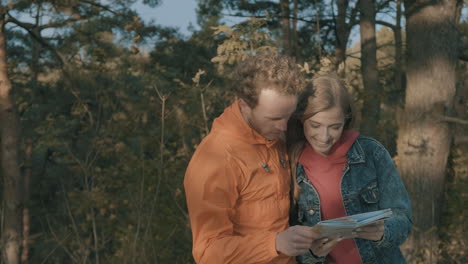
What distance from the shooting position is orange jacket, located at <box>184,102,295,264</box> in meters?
1.77

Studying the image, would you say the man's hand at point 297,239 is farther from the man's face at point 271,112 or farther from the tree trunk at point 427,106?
the tree trunk at point 427,106

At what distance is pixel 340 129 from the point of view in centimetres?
209

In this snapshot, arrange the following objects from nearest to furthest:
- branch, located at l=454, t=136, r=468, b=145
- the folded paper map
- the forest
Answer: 1. the folded paper map
2. the forest
3. branch, located at l=454, t=136, r=468, b=145

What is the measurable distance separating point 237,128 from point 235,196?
0.27 metres

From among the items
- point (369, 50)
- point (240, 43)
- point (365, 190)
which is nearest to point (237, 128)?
point (365, 190)

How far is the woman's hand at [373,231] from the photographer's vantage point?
1.87 m

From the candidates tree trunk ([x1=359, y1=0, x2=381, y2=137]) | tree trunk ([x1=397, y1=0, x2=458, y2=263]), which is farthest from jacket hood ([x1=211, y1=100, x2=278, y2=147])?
tree trunk ([x1=359, y1=0, x2=381, y2=137])

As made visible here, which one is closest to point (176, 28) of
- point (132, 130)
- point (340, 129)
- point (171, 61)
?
point (171, 61)

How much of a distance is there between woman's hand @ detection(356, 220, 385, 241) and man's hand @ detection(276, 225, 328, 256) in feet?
0.67

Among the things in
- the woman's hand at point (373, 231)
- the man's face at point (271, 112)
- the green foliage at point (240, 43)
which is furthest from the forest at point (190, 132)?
the woman's hand at point (373, 231)

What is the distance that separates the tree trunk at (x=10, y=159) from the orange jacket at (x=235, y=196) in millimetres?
6003

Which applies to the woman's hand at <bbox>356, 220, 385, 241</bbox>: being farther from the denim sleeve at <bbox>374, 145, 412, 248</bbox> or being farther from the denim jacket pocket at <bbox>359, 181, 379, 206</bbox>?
the denim jacket pocket at <bbox>359, 181, 379, 206</bbox>

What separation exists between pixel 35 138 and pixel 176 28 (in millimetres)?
4782

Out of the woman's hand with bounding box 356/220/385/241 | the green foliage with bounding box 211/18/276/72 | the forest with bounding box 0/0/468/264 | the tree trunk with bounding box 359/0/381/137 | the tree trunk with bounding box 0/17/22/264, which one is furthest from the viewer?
the tree trunk with bounding box 359/0/381/137
